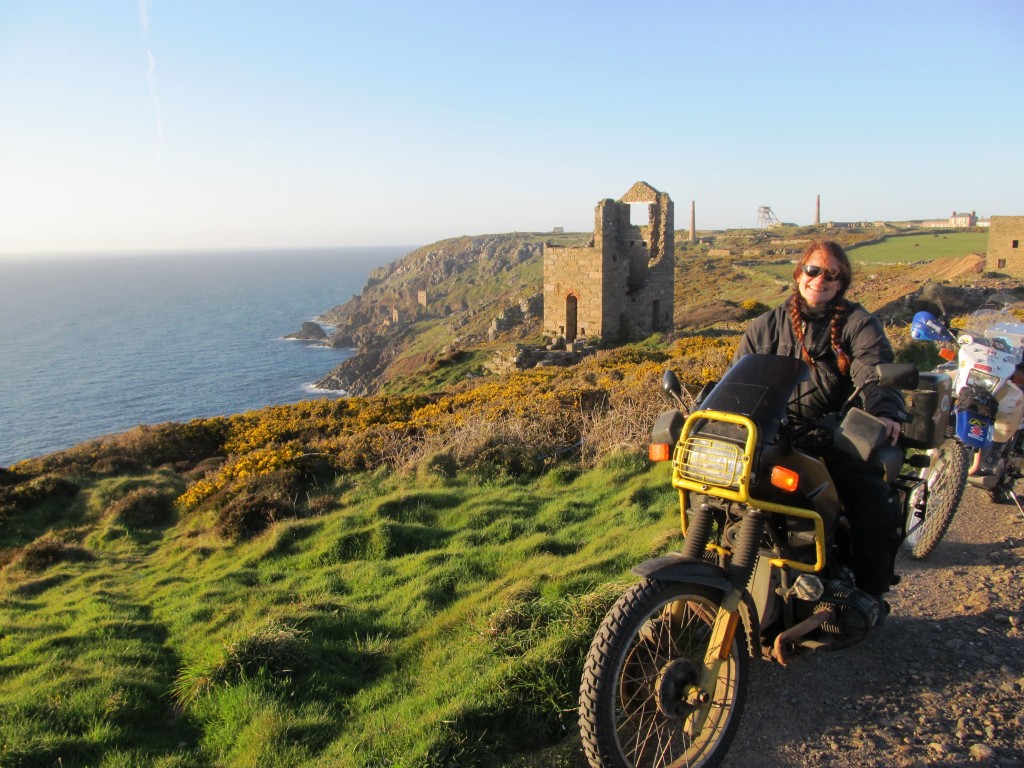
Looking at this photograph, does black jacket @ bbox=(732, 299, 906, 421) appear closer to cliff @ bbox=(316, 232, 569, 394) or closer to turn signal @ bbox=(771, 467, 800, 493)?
turn signal @ bbox=(771, 467, 800, 493)

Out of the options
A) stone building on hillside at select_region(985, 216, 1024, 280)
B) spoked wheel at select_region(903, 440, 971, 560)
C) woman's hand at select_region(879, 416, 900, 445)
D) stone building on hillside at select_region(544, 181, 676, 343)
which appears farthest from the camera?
stone building on hillside at select_region(985, 216, 1024, 280)

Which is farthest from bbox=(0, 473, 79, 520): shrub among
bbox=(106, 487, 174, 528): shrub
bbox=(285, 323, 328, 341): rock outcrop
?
bbox=(285, 323, 328, 341): rock outcrop

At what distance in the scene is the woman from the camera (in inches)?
129

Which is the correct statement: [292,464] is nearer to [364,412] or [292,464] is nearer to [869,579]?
[364,412]

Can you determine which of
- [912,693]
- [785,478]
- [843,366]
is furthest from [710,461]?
[912,693]

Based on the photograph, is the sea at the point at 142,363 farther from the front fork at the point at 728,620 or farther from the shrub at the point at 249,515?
the front fork at the point at 728,620

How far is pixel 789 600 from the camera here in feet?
10.8

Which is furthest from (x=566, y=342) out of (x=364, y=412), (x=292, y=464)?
(x=292, y=464)

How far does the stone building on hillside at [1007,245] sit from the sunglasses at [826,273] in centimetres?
4074

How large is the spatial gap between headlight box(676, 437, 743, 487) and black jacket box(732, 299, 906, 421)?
79cm

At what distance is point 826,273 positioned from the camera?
12.1ft

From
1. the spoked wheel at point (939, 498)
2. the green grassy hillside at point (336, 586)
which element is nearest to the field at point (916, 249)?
the green grassy hillside at point (336, 586)

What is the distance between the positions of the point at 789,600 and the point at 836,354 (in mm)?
1343

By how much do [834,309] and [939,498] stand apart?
2.36 m
